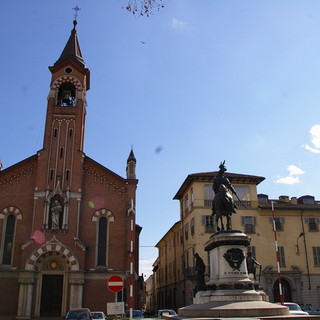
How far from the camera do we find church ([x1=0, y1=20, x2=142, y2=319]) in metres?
30.1

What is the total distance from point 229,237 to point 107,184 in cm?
2006

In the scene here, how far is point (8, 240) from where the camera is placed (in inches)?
1243

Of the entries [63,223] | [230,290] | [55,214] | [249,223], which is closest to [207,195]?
[249,223]

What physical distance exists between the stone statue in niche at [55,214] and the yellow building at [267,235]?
15609 millimetres

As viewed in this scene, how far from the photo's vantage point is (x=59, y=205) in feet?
106

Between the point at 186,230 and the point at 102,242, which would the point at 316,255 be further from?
the point at 102,242

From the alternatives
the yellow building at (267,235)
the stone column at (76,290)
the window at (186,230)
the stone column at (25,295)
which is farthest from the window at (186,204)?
the stone column at (25,295)

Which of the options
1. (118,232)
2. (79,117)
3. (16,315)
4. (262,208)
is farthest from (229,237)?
(262,208)

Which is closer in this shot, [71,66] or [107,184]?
[107,184]

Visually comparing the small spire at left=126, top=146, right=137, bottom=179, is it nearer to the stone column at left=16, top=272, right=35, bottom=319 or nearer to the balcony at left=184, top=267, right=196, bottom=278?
the stone column at left=16, top=272, right=35, bottom=319

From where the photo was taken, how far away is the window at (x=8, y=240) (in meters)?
31.0

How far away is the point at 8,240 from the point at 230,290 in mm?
22603

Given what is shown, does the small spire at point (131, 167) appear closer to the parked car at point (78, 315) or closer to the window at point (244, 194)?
the window at point (244, 194)

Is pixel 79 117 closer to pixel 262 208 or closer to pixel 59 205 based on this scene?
→ pixel 59 205
